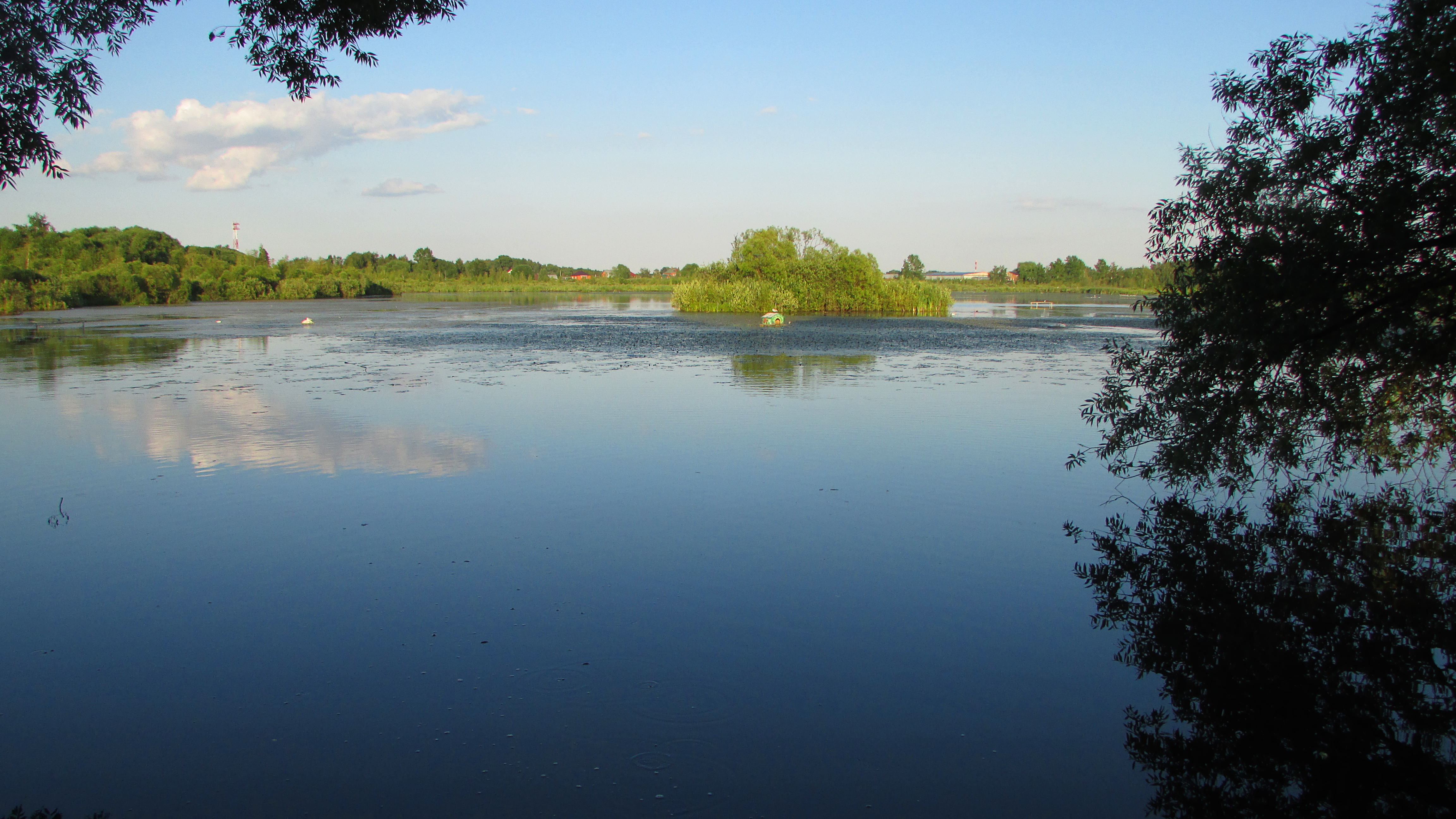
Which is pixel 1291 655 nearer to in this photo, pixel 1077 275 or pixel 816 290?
pixel 816 290

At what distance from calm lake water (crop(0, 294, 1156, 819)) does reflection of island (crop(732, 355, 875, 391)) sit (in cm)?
459

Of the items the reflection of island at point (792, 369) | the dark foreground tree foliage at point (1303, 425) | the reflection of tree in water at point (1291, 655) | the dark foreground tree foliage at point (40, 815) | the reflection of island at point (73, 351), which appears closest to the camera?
the dark foreground tree foliage at point (40, 815)

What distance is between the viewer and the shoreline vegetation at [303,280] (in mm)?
60375

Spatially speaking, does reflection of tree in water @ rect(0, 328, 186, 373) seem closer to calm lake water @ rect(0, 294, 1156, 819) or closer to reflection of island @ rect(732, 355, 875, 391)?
calm lake water @ rect(0, 294, 1156, 819)

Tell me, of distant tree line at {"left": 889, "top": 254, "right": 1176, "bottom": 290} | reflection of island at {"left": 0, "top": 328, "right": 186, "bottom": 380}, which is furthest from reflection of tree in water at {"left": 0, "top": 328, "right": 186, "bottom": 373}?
distant tree line at {"left": 889, "top": 254, "right": 1176, "bottom": 290}

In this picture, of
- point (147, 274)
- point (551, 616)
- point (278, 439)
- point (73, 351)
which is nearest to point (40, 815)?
point (551, 616)

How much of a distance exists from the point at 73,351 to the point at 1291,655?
3118cm

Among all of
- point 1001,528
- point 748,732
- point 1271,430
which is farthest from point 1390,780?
point 1271,430

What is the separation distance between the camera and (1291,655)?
20.0 ft

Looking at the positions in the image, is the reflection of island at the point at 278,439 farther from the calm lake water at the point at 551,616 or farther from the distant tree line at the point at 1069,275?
the distant tree line at the point at 1069,275

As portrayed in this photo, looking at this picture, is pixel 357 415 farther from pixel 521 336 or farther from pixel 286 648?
pixel 521 336

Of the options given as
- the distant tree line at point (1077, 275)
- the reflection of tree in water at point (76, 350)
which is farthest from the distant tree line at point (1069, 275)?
the reflection of tree in water at point (76, 350)

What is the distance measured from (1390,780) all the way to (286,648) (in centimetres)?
640

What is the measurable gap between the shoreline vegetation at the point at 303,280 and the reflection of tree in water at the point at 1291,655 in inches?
2008
